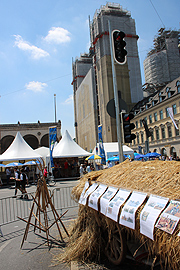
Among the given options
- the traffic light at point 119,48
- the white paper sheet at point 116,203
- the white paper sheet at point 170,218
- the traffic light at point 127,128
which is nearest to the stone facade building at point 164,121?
the traffic light at point 127,128

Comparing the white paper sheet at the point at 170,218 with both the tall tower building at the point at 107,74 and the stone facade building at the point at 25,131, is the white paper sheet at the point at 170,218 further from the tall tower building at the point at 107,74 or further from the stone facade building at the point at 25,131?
the stone facade building at the point at 25,131

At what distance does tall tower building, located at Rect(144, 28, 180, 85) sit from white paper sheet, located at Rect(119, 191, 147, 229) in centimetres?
5536

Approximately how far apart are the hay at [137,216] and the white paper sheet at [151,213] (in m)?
0.08

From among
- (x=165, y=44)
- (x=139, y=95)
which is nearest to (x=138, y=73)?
(x=139, y=95)

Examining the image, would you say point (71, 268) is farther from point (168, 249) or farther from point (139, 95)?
point (139, 95)

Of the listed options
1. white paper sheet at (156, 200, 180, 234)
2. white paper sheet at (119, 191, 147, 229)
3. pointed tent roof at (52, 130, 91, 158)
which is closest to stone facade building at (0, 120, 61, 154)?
pointed tent roof at (52, 130, 91, 158)

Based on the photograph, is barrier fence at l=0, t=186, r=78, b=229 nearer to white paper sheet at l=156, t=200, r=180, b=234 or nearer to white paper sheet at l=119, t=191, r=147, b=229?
white paper sheet at l=119, t=191, r=147, b=229

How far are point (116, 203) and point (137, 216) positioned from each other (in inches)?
23.6

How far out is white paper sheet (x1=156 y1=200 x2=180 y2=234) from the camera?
2658 millimetres

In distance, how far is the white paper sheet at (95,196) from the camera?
4.37m

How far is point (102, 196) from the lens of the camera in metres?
4.31

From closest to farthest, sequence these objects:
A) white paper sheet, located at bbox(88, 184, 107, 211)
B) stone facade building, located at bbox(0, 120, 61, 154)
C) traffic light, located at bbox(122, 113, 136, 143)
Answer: white paper sheet, located at bbox(88, 184, 107, 211), traffic light, located at bbox(122, 113, 136, 143), stone facade building, located at bbox(0, 120, 61, 154)

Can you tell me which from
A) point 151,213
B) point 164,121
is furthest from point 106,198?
point 164,121

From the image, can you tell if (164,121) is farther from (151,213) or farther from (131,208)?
(151,213)
